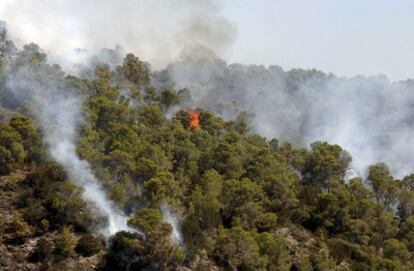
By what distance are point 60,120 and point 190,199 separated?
16.9 metres

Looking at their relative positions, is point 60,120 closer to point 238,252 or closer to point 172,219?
point 172,219

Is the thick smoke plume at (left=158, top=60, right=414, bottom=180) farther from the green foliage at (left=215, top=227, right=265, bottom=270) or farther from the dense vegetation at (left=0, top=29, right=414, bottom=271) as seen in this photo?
the green foliage at (left=215, top=227, right=265, bottom=270)

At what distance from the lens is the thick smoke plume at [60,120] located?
51.4 m

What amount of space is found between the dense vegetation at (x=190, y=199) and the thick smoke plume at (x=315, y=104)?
86.6ft

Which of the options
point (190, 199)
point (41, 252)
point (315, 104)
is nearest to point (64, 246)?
point (41, 252)

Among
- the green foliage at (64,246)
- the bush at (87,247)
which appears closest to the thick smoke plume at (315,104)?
the bush at (87,247)

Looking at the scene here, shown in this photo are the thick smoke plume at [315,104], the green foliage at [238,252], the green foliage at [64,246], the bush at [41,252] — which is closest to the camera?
the bush at [41,252]

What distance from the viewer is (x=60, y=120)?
211ft

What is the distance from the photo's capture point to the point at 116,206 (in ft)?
172

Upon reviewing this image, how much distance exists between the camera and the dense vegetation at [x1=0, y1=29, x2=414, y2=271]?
156ft

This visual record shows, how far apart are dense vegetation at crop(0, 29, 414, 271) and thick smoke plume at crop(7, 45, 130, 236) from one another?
81cm

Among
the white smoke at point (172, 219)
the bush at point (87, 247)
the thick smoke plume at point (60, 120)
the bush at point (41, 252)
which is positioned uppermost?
the thick smoke plume at point (60, 120)

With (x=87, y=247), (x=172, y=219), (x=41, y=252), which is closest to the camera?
(x=41, y=252)

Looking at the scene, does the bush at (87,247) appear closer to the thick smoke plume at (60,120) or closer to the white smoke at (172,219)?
the thick smoke plume at (60,120)
